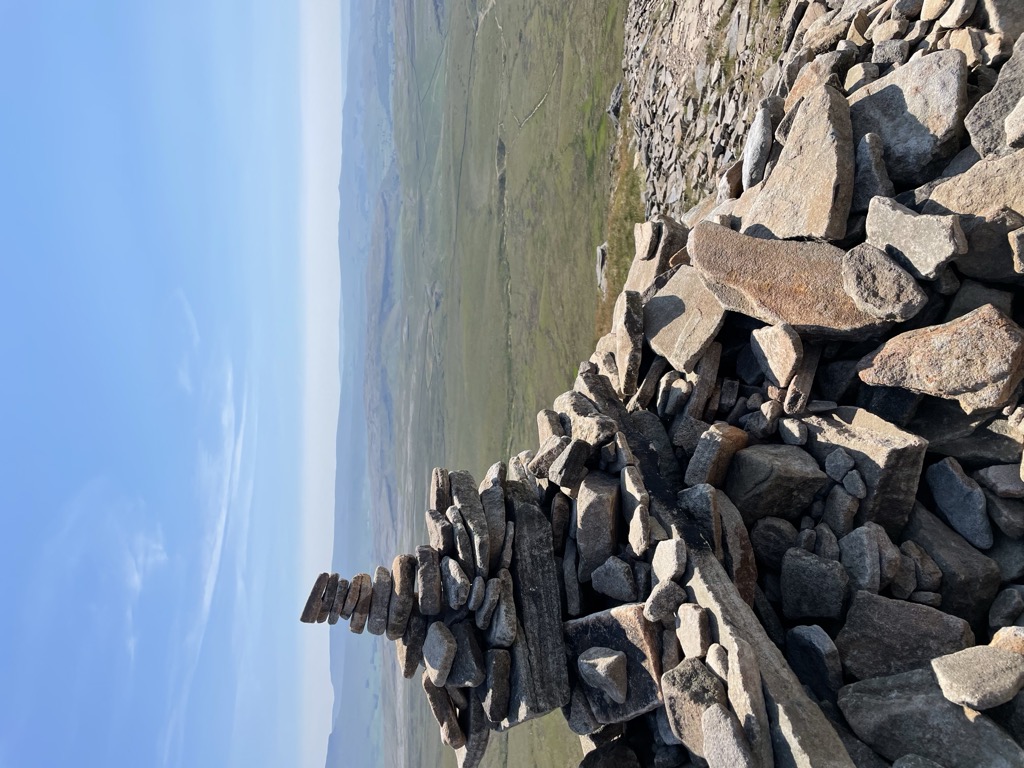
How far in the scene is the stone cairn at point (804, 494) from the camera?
8102mm

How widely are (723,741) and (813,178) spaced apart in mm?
8021

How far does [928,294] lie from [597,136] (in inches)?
1964

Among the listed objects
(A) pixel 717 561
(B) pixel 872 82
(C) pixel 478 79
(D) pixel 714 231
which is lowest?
(A) pixel 717 561

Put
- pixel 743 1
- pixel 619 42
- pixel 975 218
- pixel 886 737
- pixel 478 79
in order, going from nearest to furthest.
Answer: pixel 886 737 < pixel 975 218 < pixel 743 1 < pixel 619 42 < pixel 478 79

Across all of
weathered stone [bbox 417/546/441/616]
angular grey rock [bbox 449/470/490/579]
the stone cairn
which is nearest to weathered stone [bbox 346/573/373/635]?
the stone cairn

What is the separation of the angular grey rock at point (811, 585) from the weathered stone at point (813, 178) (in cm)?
477

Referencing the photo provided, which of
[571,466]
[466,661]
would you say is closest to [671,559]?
[571,466]

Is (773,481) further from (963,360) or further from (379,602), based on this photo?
(379,602)

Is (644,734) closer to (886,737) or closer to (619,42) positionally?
(886,737)

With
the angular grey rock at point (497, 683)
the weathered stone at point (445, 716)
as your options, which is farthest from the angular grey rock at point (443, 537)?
the weathered stone at point (445, 716)

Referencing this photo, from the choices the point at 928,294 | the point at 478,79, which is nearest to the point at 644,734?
the point at 928,294

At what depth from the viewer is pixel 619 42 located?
167ft

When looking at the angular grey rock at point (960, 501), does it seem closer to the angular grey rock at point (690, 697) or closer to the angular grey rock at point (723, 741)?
the angular grey rock at point (690, 697)

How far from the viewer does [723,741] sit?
738cm
